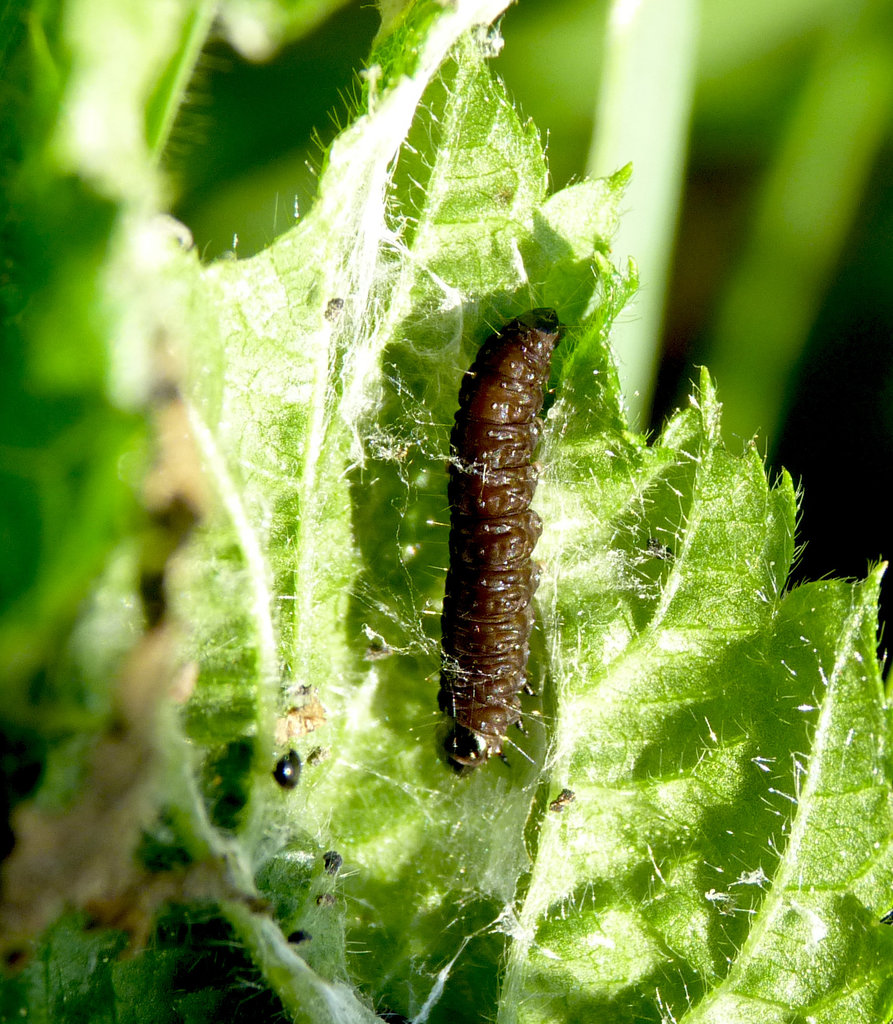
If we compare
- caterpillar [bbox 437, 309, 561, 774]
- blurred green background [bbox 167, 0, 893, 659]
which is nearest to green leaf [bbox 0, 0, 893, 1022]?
caterpillar [bbox 437, 309, 561, 774]

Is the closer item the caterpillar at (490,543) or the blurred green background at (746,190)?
the caterpillar at (490,543)

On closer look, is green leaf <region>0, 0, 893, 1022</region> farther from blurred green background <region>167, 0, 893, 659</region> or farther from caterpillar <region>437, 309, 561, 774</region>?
blurred green background <region>167, 0, 893, 659</region>

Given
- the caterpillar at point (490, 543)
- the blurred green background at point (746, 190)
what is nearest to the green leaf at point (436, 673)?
the caterpillar at point (490, 543)

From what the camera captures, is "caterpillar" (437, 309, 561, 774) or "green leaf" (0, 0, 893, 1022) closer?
"green leaf" (0, 0, 893, 1022)

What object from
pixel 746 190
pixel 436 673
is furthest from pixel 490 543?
pixel 746 190

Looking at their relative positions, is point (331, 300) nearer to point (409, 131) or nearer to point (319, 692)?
point (409, 131)

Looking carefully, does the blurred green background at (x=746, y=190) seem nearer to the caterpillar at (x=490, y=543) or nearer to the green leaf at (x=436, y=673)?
the caterpillar at (x=490, y=543)
